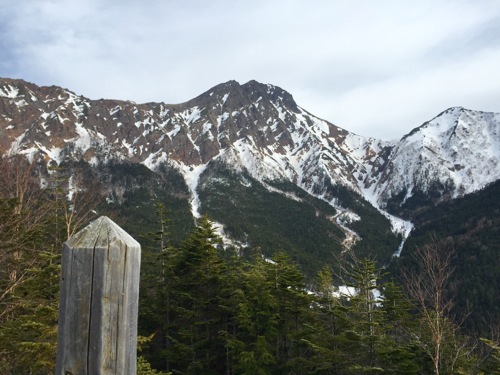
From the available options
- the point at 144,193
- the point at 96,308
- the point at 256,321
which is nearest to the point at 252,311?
the point at 256,321

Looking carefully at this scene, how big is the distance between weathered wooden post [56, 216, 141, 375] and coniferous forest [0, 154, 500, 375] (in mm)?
6501

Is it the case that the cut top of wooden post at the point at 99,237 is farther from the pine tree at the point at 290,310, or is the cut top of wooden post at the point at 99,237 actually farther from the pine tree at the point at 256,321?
the pine tree at the point at 290,310

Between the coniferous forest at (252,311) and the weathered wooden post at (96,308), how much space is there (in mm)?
6501

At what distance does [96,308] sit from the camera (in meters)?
1.38

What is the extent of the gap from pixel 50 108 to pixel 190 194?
10454 centimetres

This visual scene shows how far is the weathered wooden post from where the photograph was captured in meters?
1.35

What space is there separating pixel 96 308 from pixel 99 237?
0.32m

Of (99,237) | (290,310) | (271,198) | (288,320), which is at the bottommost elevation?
(288,320)

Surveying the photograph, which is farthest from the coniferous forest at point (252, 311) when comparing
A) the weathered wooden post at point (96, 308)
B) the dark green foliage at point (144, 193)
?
the dark green foliage at point (144, 193)

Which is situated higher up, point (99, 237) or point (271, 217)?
point (271, 217)

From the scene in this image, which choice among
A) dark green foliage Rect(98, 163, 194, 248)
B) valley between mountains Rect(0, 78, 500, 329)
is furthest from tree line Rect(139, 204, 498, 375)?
dark green foliage Rect(98, 163, 194, 248)

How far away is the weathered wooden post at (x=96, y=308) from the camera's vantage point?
53.1 inches

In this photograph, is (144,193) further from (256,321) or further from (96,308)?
(96,308)

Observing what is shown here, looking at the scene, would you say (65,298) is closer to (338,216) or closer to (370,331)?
(370,331)
